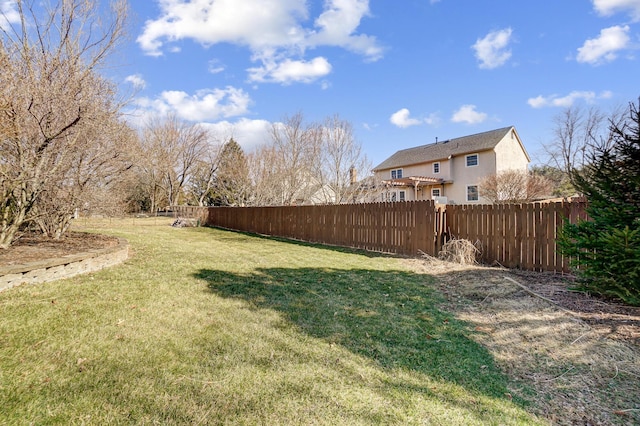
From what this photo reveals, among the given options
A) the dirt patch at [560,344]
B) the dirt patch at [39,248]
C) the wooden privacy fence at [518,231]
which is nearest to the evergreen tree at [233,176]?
the dirt patch at [39,248]

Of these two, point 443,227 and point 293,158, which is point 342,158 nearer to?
point 293,158

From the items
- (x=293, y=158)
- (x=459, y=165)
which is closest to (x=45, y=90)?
(x=293, y=158)

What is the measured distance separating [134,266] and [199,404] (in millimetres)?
4367

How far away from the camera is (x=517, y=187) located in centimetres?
1769

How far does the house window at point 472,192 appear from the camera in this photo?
23133mm

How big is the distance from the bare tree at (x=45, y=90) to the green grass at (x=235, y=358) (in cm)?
211

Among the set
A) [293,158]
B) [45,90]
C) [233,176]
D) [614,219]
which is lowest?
[614,219]

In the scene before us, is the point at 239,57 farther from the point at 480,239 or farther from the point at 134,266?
the point at 480,239

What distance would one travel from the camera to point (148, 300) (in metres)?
3.97

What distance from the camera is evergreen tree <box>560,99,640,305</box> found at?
11.6 feet

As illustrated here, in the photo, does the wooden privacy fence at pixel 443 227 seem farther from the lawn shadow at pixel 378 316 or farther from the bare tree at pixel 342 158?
the bare tree at pixel 342 158

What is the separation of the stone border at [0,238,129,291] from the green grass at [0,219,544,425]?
0.62 ft

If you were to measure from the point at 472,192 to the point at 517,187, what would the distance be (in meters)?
5.74

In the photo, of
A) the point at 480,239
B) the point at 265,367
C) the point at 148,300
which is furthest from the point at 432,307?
the point at 480,239
